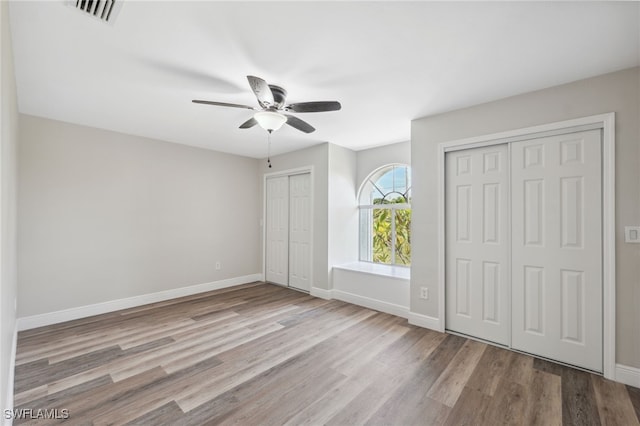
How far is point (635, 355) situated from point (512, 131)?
202 cm

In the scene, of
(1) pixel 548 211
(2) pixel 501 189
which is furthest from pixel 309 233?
(1) pixel 548 211

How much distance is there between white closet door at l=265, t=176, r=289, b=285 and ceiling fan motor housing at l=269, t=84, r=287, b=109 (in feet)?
8.69

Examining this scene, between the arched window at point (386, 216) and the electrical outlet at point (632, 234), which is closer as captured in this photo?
the electrical outlet at point (632, 234)

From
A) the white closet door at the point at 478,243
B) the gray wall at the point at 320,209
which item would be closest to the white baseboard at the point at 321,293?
the gray wall at the point at 320,209

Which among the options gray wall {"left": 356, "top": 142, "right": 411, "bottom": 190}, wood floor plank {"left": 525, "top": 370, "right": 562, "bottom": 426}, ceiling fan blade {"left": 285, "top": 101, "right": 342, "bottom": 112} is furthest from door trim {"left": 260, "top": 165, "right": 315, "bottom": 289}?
wood floor plank {"left": 525, "top": 370, "right": 562, "bottom": 426}

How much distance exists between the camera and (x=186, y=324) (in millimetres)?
3236

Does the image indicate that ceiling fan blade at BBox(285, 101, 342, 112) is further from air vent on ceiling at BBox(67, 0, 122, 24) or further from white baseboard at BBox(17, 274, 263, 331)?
white baseboard at BBox(17, 274, 263, 331)

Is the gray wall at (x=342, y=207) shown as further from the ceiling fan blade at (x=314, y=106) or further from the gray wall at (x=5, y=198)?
the gray wall at (x=5, y=198)

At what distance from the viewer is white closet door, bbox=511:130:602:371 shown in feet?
7.46

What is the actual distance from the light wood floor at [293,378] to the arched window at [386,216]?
1.39m

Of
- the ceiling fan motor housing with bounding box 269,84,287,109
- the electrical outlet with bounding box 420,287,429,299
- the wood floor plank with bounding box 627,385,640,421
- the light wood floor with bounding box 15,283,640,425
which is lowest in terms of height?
the light wood floor with bounding box 15,283,640,425

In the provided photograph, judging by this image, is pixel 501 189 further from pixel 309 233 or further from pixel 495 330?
pixel 309 233

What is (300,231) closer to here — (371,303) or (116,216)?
(371,303)

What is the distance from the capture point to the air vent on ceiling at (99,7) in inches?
58.7
